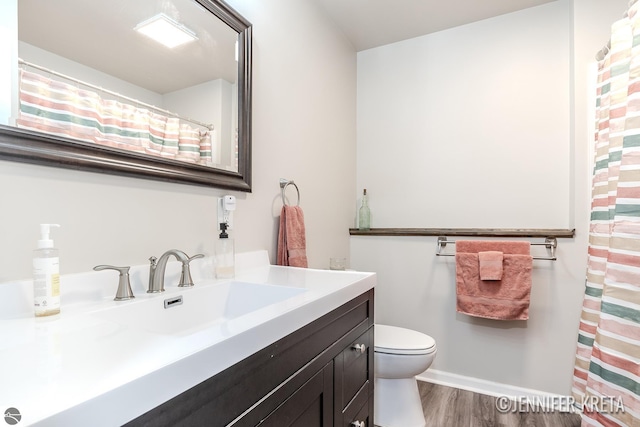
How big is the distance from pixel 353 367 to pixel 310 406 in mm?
319

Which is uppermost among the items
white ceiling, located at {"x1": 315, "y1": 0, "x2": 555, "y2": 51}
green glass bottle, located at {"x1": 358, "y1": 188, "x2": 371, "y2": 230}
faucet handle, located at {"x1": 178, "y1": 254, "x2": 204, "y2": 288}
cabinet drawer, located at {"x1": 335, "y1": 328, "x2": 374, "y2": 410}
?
white ceiling, located at {"x1": 315, "y1": 0, "x2": 555, "y2": 51}

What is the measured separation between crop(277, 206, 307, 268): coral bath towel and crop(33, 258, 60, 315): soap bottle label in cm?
93

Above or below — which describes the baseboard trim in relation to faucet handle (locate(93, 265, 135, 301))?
below

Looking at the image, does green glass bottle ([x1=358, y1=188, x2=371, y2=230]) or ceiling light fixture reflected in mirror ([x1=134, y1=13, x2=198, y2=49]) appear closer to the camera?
ceiling light fixture reflected in mirror ([x1=134, y1=13, x2=198, y2=49])

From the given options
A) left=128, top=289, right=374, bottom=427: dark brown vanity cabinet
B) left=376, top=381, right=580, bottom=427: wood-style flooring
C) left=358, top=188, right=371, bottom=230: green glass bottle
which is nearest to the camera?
left=128, top=289, right=374, bottom=427: dark brown vanity cabinet

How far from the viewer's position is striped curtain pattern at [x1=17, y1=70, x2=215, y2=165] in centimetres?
82

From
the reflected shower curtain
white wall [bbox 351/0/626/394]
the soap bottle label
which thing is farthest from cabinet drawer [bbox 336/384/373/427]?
white wall [bbox 351/0/626/394]

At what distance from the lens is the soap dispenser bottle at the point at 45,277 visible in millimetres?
723

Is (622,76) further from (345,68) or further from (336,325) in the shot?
(336,325)

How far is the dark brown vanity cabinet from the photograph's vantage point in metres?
0.56

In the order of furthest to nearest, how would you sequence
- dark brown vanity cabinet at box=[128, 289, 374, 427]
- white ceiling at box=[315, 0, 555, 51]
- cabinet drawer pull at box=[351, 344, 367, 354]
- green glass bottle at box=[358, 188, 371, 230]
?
green glass bottle at box=[358, 188, 371, 230]
white ceiling at box=[315, 0, 555, 51]
cabinet drawer pull at box=[351, 344, 367, 354]
dark brown vanity cabinet at box=[128, 289, 374, 427]

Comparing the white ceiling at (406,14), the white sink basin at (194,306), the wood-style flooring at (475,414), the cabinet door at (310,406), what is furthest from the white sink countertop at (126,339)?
the white ceiling at (406,14)

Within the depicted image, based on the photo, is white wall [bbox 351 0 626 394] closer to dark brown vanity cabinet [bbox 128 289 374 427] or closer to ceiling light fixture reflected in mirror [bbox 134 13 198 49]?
dark brown vanity cabinet [bbox 128 289 374 427]

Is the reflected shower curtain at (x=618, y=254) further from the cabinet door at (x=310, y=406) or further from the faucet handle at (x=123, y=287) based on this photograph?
the faucet handle at (x=123, y=287)
